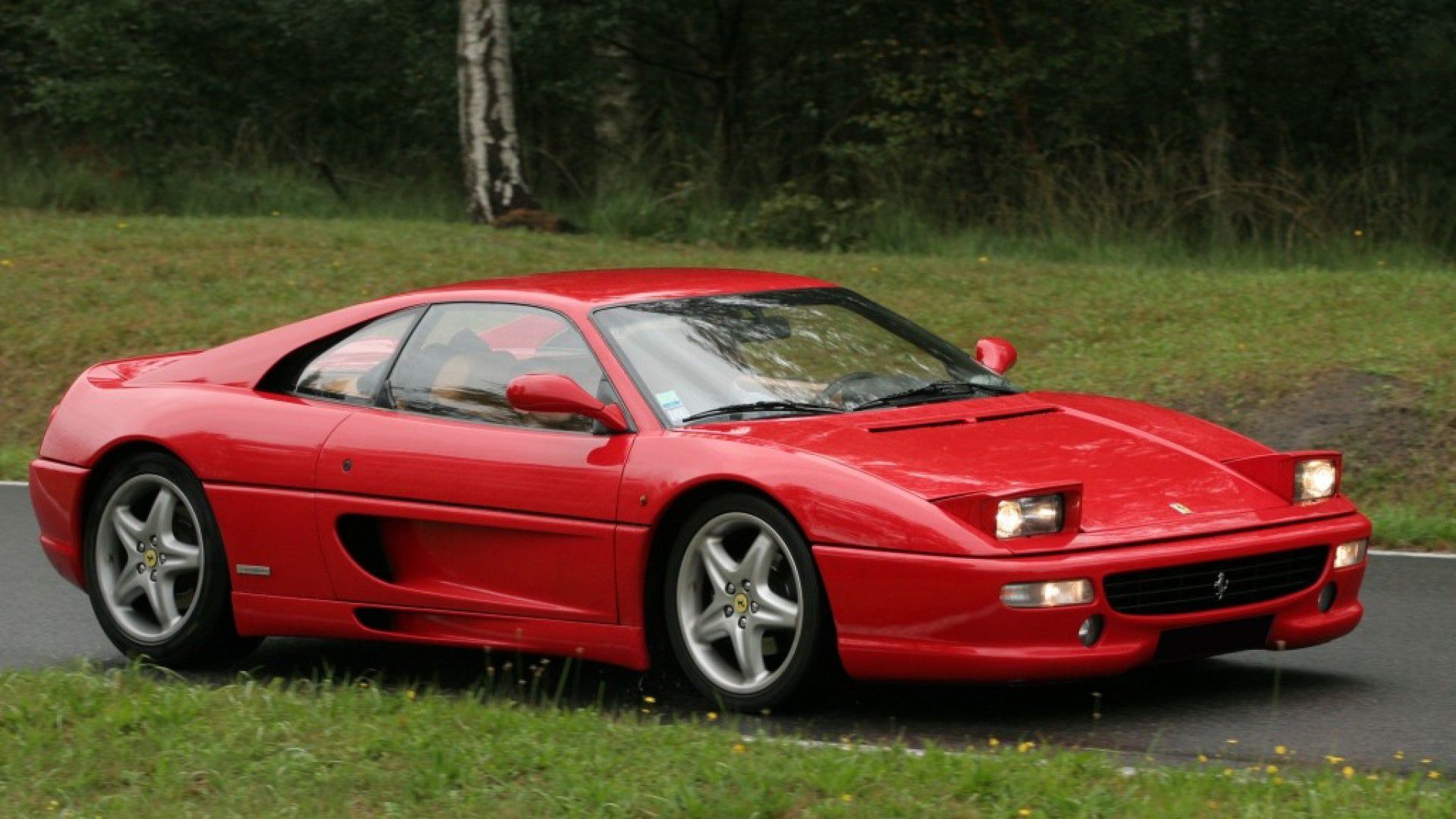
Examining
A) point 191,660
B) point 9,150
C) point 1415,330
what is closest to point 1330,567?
point 191,660

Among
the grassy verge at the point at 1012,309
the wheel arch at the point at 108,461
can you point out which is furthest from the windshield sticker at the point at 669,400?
the grassy verge at the point at 1012,309

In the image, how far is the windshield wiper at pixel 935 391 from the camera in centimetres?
680

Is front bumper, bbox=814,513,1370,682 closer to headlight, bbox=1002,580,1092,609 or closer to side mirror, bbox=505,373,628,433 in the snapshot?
headlight, bbox=1002,580,1092,609

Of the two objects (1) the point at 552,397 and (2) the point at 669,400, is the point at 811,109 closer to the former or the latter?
(2) the point at 669,400


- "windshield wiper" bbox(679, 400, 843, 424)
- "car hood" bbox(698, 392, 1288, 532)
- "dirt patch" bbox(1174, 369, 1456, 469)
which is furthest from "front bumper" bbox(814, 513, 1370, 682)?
"dirt patch" bbox(1174, 369, 1456, 469)

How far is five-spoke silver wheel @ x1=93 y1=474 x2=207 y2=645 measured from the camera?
7.32 metres

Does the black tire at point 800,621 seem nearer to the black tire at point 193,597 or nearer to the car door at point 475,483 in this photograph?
the car door at point 475,483

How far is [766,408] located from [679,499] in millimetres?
516

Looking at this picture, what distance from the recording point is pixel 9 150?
24.6m

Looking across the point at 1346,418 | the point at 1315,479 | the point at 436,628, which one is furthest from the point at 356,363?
the point at 1346,418

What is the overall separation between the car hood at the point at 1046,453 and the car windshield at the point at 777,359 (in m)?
0.16

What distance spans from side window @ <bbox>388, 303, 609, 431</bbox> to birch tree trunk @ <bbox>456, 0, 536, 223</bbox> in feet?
42.0

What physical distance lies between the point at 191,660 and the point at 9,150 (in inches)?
743

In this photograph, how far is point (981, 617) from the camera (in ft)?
18.8
